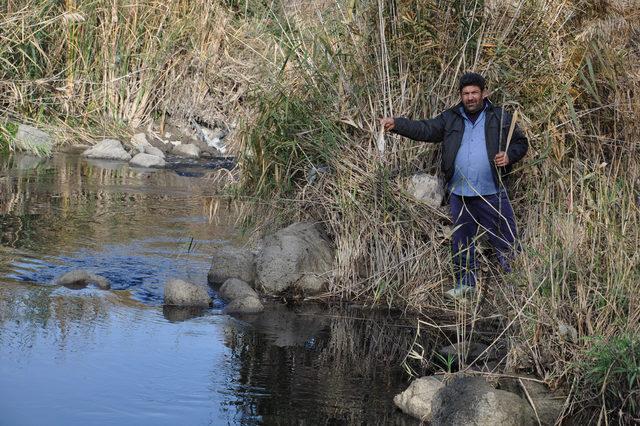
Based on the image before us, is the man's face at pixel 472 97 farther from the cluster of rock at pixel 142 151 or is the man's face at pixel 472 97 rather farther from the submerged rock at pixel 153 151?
the submerged rock at pixel 153 151

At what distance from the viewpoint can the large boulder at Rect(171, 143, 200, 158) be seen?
1870cm

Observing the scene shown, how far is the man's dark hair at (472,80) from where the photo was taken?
861cm

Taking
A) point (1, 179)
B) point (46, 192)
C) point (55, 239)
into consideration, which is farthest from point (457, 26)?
point (1, 179)

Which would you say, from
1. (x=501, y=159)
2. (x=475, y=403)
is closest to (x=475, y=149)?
(x=501, y=159)

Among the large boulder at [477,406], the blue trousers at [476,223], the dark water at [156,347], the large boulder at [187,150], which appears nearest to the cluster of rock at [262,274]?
the dark water at [156,347]

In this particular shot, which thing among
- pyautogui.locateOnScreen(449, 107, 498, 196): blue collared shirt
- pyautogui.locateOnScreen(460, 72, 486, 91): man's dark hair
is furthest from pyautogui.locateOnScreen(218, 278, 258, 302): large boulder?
pyautogui.locateOnScreen(460, 72, 486, 91): man's dark hair

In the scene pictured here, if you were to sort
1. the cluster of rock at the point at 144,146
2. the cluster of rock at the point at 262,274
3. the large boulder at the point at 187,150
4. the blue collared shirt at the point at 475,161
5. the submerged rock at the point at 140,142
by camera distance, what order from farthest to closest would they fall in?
the large boulder at the point at 187,150 → the submerged rock at the point at 140,142 → the cluster of rock at the point at 144,146 → the cluster of rock at the point at 262,274 → the blue collared shirt at the point at 475,161

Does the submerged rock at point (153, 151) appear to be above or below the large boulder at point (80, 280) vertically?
above

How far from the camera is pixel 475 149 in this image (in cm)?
878

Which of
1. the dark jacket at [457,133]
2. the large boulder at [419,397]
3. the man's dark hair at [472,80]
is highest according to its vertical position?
the man's dark hair at [472,80]

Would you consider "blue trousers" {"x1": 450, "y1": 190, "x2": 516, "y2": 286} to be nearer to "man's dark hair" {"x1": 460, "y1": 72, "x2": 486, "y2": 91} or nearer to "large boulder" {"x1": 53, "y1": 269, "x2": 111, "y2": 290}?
"man's dark hair" {"x1": 460, "y1": 72, "x2": 486, "y2": 91}

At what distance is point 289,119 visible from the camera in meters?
A: 9.99

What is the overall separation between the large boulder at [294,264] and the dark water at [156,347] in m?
0.35

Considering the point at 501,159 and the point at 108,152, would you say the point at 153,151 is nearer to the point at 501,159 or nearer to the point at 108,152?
the point at 108,152
